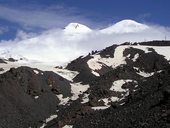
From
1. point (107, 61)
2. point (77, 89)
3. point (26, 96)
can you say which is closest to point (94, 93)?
point (77, 89)

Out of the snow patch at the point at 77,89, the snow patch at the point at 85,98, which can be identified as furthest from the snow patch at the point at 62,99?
the snow patch at the point at 85,98

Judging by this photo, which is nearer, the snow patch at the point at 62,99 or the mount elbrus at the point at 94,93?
the mount elbrus at the point at 94,93

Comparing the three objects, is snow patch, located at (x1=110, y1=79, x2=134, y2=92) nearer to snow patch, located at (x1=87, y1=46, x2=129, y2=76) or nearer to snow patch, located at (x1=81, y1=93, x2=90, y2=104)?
snow patch, located at (x1=81, y1=93, x2=90, y2=104)

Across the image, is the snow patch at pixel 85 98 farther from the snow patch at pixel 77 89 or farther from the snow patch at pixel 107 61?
the snow patch at pixel 107 61

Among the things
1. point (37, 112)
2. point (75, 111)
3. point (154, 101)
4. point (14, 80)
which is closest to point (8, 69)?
point (14, 80)

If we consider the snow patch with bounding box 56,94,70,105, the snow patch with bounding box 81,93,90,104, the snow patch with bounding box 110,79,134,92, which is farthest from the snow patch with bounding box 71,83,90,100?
the snow patch with bounding box 110,79,134,92

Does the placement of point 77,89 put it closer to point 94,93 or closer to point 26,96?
point 94,93

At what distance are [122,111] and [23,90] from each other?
1415 inches

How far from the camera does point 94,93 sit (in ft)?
367

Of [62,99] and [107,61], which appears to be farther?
[107,61]

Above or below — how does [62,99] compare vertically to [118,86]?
below

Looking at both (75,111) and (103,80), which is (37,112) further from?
(103,80)

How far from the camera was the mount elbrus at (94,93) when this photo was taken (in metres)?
82.4

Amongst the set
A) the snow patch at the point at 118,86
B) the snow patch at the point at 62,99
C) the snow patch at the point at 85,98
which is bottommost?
the snow patch at the point at 62,99
